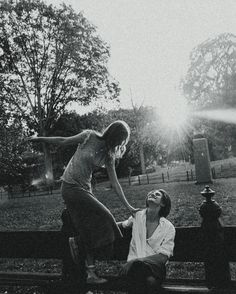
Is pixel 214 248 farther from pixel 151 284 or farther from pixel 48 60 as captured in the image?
pixel 48 60

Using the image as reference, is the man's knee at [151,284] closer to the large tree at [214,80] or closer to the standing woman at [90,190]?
the standing woman at [90,190]

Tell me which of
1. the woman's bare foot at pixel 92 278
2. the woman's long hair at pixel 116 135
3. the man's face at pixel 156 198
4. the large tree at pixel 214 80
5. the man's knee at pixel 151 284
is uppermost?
the large tree at pixel 214 80

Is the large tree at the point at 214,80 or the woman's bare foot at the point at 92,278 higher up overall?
the large tree at the point at 214,80

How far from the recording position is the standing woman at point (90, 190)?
3.77m

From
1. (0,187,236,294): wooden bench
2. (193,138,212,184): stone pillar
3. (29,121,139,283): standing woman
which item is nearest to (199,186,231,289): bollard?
(0,187,236,294): wooden bench

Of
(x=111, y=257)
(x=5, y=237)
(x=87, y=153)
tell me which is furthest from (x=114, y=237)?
(x=5, y=237)

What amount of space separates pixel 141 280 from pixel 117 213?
763cm

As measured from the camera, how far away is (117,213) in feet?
35.3

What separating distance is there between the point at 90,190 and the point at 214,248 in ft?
4.58

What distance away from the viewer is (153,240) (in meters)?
3.49

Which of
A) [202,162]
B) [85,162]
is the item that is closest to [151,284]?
[85,162]

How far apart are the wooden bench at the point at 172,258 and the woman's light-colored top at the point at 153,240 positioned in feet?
1.39

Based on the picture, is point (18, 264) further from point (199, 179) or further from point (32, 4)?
point (32, 4)

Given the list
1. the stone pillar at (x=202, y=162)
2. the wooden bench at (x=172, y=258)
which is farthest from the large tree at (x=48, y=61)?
the wooden bench at (x=172, y=258)
